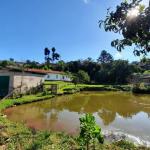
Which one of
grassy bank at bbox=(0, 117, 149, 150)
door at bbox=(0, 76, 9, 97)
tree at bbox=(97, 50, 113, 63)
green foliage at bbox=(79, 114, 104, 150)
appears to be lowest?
grassy bank at bbox=(0, 117, 149, 150)

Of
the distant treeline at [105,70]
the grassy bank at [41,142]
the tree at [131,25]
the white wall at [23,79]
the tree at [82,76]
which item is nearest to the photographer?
the tree at [131,25]

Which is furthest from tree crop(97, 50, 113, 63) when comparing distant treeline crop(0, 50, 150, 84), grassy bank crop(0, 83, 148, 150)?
grassy bank crop(0, 83, 148, 150)

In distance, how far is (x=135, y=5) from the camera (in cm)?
490

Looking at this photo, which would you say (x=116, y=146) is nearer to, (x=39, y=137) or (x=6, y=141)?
(x=39, y=137)

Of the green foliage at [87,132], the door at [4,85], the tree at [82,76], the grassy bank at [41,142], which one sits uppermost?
the tree at [82,76]

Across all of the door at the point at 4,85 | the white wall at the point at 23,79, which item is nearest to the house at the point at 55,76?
the white wall at the point at 23,79

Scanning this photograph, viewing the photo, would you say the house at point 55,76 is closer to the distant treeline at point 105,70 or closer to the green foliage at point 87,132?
the distant treeline at point 105,70

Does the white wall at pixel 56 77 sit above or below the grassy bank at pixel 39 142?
above

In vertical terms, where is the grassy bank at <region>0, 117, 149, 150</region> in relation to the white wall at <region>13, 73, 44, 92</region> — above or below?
below

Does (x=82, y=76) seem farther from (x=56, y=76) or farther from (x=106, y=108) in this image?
(x=106, y=108)

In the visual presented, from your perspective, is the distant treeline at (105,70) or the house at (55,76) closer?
the house at (55,76)

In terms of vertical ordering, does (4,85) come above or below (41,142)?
above

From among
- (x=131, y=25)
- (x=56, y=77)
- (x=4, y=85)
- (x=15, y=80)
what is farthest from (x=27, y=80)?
(x=56, y=77)

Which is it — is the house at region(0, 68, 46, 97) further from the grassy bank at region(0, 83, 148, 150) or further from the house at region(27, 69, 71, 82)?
the house at region(27, 69, 71, 82)
